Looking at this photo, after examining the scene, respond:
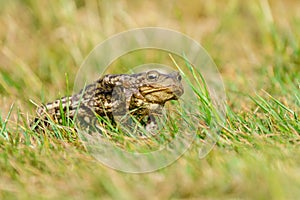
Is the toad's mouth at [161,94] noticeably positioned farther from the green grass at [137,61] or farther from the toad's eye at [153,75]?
the green grass at [137,61]

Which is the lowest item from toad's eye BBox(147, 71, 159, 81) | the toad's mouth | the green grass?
the green grass

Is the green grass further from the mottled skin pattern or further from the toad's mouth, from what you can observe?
the toad's mouth

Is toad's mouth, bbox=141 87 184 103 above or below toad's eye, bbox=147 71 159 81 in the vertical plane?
below

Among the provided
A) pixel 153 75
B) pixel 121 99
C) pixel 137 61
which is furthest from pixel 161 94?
pixel 137 61

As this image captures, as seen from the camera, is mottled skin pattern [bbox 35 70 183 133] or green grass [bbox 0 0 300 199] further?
mottled skin pattern [bbox 35 70 183 133]

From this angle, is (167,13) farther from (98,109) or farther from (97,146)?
(97,146)

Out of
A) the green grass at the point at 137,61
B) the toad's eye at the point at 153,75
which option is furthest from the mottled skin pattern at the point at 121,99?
the green grass at the point at 137,61

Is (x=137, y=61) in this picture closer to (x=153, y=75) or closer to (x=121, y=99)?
(x=121, y=99)

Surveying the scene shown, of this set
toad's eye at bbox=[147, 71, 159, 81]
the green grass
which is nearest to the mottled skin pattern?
toad's eye at bbox=[147, 71, 159, 81]
